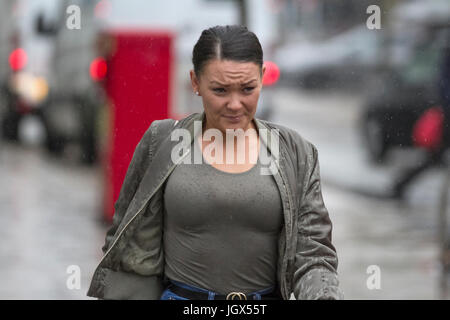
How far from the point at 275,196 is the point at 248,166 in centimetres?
13

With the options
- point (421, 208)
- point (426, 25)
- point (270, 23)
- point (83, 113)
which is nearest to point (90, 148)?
point (83, 113)

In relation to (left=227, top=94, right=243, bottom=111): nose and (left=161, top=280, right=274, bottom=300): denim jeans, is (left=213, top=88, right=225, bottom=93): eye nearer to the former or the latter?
(left=227, top=94, right=243, bottom=111): nose

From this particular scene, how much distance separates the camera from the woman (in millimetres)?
2654

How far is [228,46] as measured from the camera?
A: 264 centimetres

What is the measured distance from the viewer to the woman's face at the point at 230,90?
263cm

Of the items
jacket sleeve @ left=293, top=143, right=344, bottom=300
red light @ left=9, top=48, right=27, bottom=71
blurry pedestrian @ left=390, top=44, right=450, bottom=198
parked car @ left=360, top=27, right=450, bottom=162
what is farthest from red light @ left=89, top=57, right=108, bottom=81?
red light @ left=9, top=48, right=27, bottom=71

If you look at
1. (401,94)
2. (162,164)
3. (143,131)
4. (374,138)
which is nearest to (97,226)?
(143,131)

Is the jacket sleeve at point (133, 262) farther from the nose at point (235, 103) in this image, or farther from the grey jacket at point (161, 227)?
the nose at point (235, 103)

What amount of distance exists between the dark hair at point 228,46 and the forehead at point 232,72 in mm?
15

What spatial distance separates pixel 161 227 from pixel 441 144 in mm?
5304

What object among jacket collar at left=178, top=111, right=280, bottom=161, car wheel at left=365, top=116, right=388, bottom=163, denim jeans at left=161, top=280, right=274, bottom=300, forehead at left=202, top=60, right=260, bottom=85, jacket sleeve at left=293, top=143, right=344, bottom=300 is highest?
forehead at left=202, top=60, right=260, bottom=85

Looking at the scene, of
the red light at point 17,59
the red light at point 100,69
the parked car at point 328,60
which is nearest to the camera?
the red light at point 100,69

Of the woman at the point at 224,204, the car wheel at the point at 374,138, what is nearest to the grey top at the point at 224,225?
the woman at the point at 224,204
